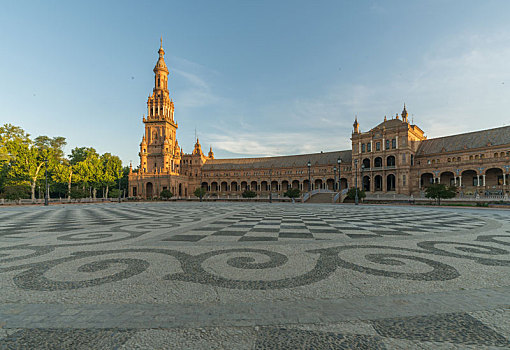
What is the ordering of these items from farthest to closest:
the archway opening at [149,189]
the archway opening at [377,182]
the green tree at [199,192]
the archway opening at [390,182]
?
the archway opening at [149,189], the archway opening at [377,182], the archway opening at [390,182], the green tree at [199,192]

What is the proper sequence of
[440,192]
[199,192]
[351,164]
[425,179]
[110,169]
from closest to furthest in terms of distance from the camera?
[440,192] → [199,192] → [425,179] → [110,169] → [351,164]

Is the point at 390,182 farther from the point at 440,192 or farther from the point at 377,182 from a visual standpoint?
the point at 440,192

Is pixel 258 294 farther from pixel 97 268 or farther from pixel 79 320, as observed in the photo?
pixel 97 268

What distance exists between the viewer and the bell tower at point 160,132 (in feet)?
234

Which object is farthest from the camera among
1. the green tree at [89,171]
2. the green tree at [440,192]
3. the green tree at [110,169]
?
the green tree at [110,169]

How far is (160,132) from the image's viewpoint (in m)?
74.6

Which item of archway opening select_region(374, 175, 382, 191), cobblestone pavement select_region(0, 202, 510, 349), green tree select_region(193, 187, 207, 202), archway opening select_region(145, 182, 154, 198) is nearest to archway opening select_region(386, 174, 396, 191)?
archway opening select_region(374, 175, 382, 191)

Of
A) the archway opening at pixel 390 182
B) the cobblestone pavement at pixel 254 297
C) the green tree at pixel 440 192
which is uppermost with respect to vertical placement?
the archway opening at pixel 390 182

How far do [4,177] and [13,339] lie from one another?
62.4m

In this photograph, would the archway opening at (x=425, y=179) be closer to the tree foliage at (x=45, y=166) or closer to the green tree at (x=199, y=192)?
the green tree at (x=199, y=192)

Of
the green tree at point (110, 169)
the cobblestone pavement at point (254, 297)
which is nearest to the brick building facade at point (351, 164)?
the green tree at point (110, 169)

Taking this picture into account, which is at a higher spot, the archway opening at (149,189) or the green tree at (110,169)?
the green tree at (110,169)

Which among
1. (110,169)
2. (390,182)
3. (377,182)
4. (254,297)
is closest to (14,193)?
(110,169)

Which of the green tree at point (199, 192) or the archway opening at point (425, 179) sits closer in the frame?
the green tree at point (199, 192)
